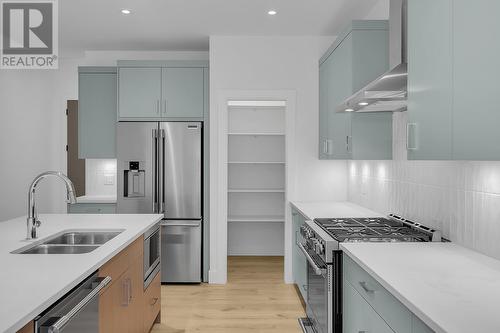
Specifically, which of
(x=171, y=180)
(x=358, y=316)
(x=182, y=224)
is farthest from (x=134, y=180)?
(x=358, y=316)

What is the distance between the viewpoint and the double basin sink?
8.01 feet

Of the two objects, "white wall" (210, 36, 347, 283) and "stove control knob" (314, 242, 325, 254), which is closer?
"stove control knob" (314, 242, 325, 254)

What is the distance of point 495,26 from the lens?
137 cm

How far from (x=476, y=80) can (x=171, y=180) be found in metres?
3.58

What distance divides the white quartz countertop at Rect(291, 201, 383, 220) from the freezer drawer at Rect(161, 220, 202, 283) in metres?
1.22

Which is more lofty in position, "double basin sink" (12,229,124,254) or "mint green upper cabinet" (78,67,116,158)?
"mint green upper cabinet" (78,67,116,158)

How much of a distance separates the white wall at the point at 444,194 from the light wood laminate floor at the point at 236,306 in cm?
128

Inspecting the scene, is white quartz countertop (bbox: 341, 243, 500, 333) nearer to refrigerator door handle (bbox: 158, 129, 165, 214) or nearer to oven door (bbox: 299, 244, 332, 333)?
oven door (bbox: 299, 244, 332, 333)

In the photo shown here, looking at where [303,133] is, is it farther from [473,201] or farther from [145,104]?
[473,201]

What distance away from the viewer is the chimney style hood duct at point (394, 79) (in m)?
2.18

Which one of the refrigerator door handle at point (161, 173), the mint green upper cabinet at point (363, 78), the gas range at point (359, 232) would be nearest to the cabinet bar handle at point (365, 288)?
the gas range at point (359, 232)

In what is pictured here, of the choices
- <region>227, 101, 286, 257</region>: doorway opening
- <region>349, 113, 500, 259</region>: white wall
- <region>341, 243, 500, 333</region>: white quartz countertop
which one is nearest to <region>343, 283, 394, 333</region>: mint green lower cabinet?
<region>341, 243, 500, 333</region>: white quartz countertop

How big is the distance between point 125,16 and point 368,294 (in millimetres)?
3438

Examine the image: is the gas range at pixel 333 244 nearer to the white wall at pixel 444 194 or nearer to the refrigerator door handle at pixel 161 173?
the white wall at pixel 444 194
